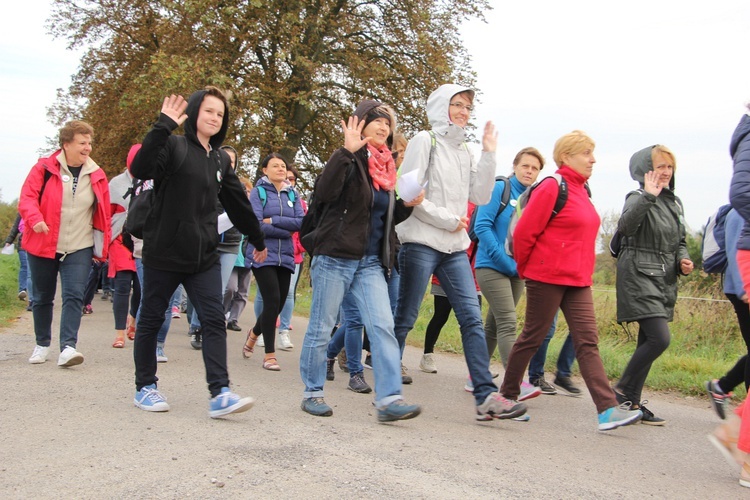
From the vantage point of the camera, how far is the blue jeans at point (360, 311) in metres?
4.96

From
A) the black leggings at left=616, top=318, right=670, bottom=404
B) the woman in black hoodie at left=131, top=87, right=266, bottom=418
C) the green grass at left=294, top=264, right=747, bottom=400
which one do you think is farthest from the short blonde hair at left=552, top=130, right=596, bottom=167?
the green grass at left=294, top=264, right=747, bottom=400

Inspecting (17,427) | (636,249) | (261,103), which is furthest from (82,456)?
(261,103)

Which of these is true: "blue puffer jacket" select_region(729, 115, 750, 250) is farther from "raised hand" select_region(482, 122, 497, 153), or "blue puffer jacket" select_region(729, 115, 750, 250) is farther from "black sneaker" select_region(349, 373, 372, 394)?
"black sneaker" select_region(349, 373, 372, 394)

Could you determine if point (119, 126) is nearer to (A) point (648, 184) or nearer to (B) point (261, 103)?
(B) point (261, 103)

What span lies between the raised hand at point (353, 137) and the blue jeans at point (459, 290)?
2.94ft

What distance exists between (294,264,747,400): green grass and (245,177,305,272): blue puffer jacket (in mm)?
2748

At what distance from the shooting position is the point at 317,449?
4.15 m

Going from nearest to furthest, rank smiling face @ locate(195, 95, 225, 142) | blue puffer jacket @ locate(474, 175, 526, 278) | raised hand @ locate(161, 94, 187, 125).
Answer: raised hand @ locate(161, 94, 187, 125) → smiling face @ locate(195, 95, 225, 142) → blue puffer jacket @ locate(474, 175, 526, 278)

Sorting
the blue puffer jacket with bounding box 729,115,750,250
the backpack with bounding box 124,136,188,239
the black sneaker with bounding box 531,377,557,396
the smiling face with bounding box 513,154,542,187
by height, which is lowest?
the black sneaker with bounding box 531,377,557,396

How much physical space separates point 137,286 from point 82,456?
4.65 metres

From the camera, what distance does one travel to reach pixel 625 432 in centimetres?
526

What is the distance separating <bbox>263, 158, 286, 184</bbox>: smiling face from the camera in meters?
7.89

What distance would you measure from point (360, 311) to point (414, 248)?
65 cm

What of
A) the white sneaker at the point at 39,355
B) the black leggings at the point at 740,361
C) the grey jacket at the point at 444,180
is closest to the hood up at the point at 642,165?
the black leggings at the point at 740,361
